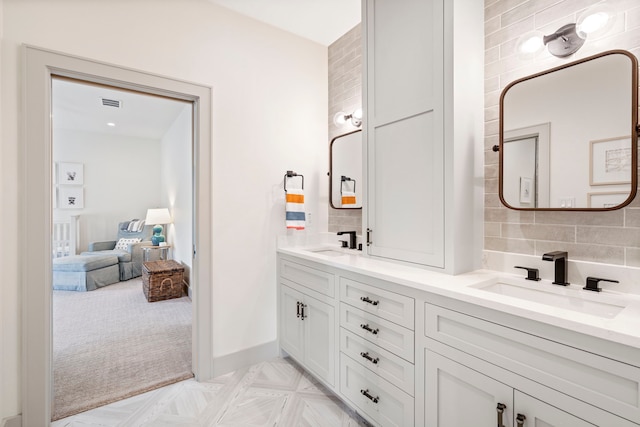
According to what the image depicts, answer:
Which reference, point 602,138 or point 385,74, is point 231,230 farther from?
point 602,138

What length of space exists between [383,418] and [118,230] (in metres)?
6.42

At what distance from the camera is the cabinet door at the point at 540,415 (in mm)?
957

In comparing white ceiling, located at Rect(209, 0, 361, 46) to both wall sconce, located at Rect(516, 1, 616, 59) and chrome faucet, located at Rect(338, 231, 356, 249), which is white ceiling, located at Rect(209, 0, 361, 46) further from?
chrome faucet, located at Rect(338, 231, 356, 249)

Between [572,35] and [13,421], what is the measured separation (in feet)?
11.4

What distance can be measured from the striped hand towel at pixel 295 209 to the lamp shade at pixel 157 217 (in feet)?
12.5

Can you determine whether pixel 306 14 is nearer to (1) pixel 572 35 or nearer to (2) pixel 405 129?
(2) pixel 405 129

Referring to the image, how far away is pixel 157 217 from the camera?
544 cm

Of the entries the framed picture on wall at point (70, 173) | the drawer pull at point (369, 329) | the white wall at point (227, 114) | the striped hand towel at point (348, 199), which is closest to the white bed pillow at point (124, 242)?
the framed picture on wall at point (70, 173)

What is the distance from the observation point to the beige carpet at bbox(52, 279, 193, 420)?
2.14 m

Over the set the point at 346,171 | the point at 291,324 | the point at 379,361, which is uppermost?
the point at 346,171

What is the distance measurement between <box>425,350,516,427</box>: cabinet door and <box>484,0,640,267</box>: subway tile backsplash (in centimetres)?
73

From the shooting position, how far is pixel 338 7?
7.75ft

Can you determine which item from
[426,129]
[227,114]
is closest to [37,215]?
[227,114]

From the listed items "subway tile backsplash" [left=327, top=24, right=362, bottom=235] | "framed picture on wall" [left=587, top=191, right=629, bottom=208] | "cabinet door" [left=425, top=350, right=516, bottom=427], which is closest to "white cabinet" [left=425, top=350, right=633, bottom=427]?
"cabinet door" [left=425, top=350, right=516, bottom=427]
